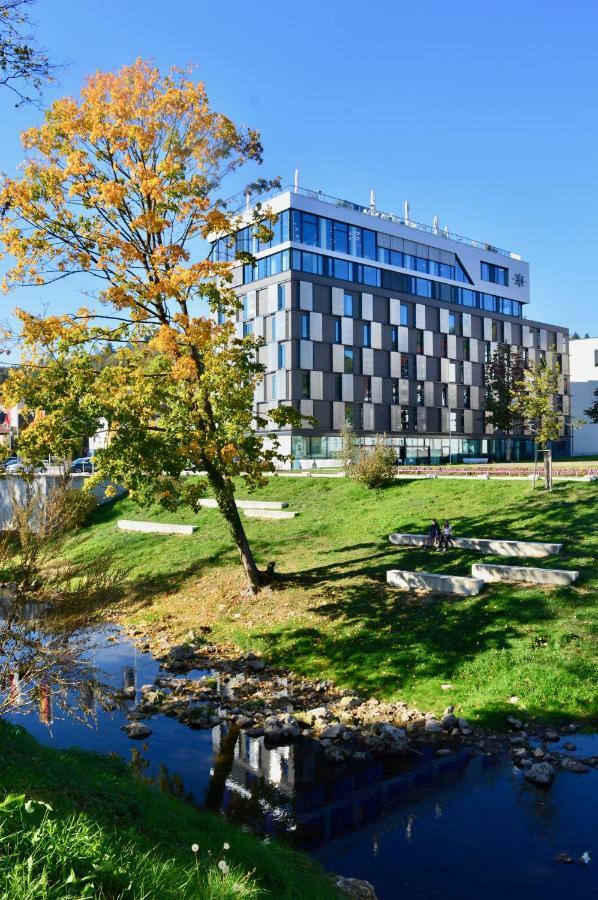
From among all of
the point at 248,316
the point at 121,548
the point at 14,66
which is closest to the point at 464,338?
the point at 248,316

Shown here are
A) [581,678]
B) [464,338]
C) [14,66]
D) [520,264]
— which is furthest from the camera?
[520,264]

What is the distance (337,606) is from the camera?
21.4 metres

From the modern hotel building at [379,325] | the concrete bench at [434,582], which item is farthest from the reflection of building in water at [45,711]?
the modern hotel building at [379,325]

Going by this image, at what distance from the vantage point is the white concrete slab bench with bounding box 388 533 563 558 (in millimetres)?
21656

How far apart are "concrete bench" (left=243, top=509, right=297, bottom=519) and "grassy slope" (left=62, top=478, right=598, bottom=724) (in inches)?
27.9

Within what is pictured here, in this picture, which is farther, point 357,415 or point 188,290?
point 357,415

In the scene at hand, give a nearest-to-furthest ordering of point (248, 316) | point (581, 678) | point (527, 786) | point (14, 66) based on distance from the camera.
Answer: point (14, 66) < point (527, 786) < point (581, 678) < point (248, 316)

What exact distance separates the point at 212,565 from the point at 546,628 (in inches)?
603

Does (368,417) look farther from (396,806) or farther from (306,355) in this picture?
(396,806)

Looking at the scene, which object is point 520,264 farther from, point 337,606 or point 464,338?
point 337,606

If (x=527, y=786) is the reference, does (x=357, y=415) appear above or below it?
above

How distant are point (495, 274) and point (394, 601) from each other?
6981 cm

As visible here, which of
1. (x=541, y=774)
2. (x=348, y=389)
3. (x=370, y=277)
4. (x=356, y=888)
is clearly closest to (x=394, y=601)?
(x=541, y=774)

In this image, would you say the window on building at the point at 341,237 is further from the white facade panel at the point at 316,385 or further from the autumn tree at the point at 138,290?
the autumn tree at the point at 138,290
